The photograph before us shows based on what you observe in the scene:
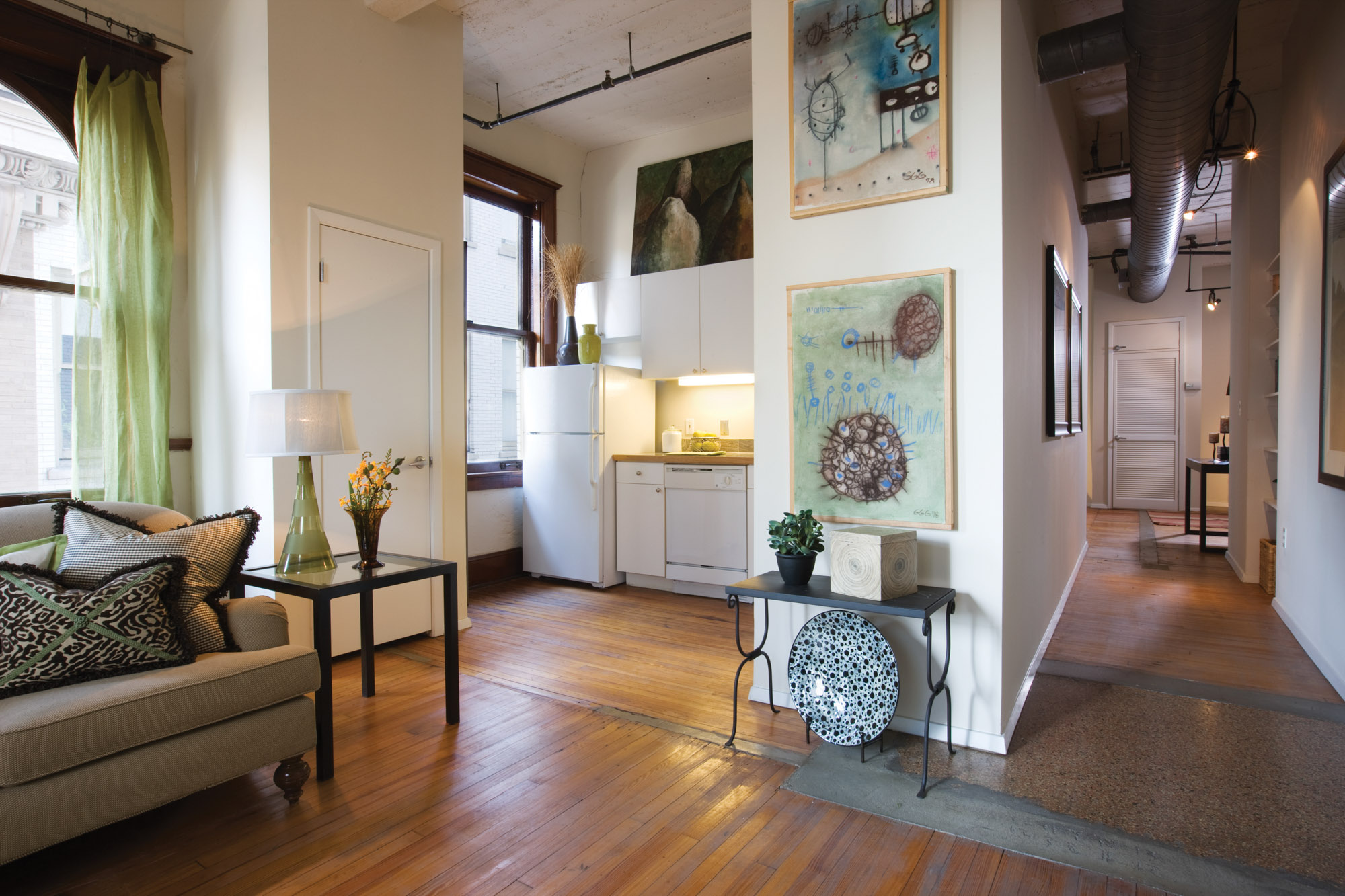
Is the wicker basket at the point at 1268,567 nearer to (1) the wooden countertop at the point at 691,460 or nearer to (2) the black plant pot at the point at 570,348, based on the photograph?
Answer: (1) the wooden countertop at the point at 691,460

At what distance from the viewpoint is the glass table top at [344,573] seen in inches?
98.7

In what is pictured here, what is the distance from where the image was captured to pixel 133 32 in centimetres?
342

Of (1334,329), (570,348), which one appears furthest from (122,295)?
(1334,329)

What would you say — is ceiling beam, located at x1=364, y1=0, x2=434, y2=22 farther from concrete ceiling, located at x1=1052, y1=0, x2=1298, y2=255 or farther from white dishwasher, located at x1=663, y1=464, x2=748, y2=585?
concrete ceiling, located at x1=1052, y1=0, x2=1298, y2=255

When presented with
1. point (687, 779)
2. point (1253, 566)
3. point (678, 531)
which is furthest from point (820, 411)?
point (1253, 566)

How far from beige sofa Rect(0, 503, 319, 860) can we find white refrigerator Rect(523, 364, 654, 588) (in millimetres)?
2796

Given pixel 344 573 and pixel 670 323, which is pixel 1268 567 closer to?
pixel 670 323

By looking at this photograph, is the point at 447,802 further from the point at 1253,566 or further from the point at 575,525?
the point at 1253,566

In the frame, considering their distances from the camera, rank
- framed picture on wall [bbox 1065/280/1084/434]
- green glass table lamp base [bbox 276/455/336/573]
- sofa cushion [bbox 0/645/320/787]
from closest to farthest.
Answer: sofa cushion [bbox 0/645/320/787] → green glass table lamp base [bbox 276/455/336/573] → framed picture on wall [bbox 1065/280/1084/434]

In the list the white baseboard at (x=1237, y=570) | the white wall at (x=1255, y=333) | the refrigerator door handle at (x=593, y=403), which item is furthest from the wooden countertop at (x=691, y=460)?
the white baseboard at (x=1237, y=570)

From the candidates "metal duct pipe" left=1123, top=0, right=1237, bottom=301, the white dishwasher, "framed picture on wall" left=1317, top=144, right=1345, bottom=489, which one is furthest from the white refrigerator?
"framed picture on wall" left=1317, top=144, right=1345, bottom=489

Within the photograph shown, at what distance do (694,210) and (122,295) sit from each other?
139 inches

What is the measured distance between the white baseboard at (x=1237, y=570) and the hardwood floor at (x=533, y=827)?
4400 millimetres

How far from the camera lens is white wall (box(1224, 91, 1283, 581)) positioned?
16.1ft
